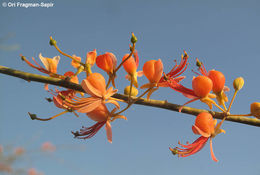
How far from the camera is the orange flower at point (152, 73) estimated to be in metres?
1.31

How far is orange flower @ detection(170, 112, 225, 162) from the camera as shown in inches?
50.1

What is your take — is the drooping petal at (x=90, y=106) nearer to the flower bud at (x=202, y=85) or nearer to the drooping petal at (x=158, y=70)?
the drooping petal at (x=158, y=70)

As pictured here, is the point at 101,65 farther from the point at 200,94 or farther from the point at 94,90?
the point at 200,94

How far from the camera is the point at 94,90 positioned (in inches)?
48.6

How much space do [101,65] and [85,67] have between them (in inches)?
3.6

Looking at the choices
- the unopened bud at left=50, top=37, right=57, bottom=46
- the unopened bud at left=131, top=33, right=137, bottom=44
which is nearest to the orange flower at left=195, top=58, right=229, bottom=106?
the unopened bud at left=131, top=33, right=137, bottom=44

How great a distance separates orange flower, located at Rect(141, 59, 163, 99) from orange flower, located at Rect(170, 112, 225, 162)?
29 cm

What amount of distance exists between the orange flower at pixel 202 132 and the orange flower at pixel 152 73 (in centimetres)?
29

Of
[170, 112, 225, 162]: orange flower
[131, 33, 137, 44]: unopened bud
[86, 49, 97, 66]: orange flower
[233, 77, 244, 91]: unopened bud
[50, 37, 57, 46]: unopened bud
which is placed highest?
[131, 33, 137, 44]: unopened bud

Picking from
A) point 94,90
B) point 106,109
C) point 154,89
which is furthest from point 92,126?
point 154,89

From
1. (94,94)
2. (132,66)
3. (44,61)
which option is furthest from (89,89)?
(44,61)

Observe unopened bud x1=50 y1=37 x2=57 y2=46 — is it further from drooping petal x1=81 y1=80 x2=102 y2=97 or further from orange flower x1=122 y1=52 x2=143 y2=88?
orange flower x1=122 y1=52 x2=143 y2=88

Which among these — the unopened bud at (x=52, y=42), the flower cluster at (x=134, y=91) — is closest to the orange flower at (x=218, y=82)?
the flower cluster at (x=134, y=91)

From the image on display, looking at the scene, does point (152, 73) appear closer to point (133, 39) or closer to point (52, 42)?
point (133, 39)
